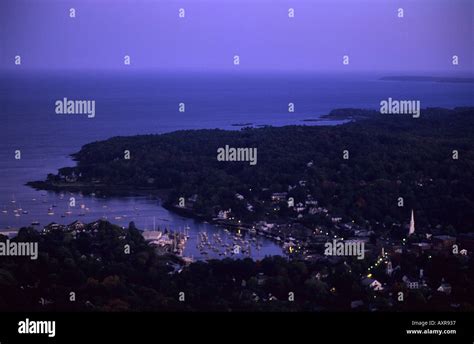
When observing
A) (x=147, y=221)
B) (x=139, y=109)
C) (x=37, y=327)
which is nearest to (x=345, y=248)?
(x=147, y=221)

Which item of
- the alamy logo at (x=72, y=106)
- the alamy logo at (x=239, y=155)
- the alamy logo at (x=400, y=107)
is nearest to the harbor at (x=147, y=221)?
the alamy logo at (x=239, y=155)

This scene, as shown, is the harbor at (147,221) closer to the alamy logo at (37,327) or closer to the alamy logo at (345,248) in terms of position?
the alamy logo at (345,248)

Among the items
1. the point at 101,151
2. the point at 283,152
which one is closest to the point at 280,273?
the point at 283,152

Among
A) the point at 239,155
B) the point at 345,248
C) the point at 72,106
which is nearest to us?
the point at 345,248

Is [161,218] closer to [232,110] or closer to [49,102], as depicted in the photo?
[49,102]

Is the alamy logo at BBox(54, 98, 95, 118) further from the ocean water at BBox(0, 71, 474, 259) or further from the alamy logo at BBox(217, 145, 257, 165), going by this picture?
the alamy logo at BBox(217, 145, 257, 165)

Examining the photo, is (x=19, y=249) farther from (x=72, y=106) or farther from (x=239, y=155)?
(x=239, y=155)
